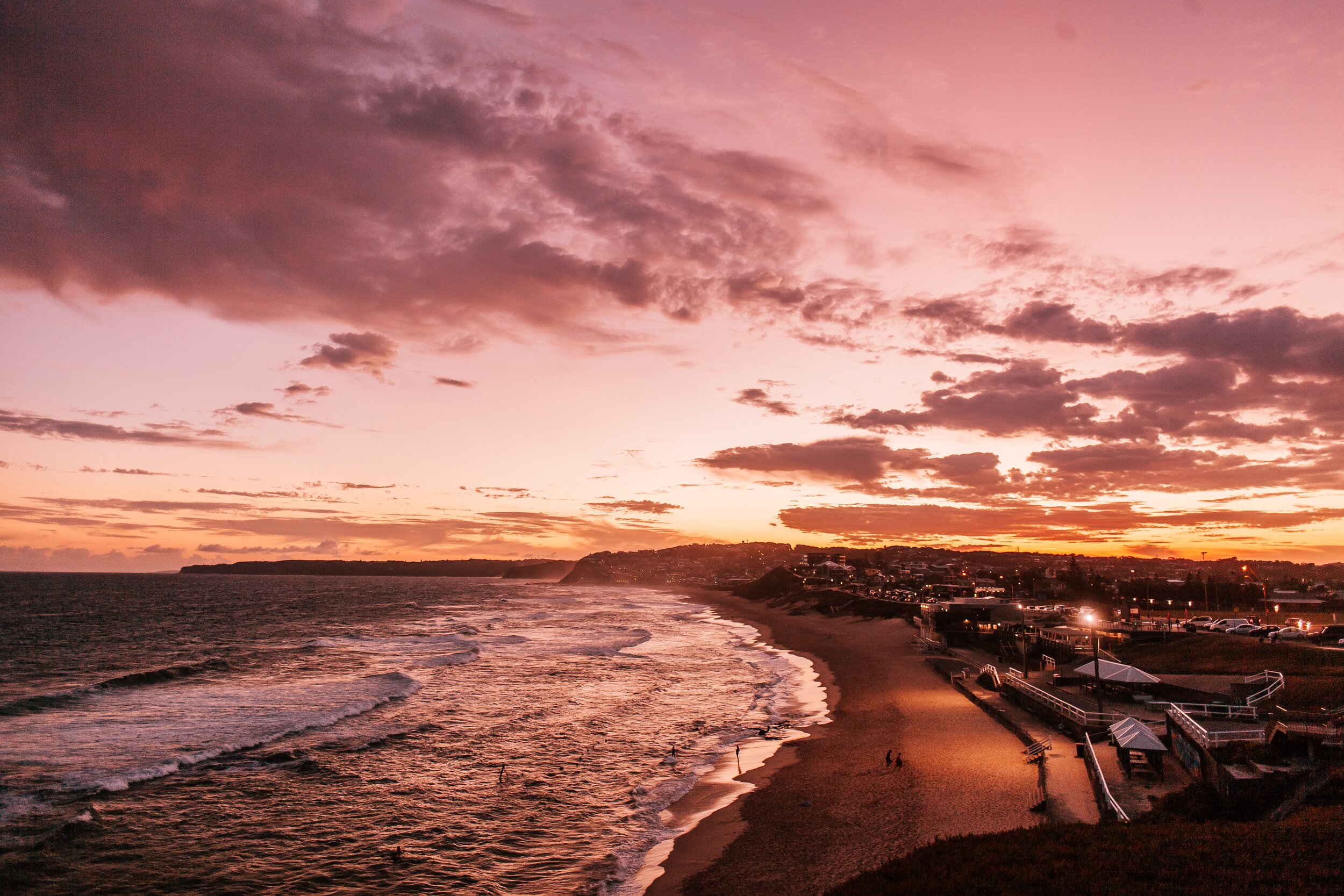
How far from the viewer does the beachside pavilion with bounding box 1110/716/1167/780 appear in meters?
23.1

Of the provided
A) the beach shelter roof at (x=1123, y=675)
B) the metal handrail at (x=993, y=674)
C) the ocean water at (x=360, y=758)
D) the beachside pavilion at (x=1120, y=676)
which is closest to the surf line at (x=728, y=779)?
the ocean water at (x=360, y=758)

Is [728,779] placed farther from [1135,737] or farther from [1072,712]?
[1072,712]

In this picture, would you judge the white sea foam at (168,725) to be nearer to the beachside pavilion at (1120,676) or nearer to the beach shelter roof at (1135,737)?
the beach shelter roof at (1135,737)

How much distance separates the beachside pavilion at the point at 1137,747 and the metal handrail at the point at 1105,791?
83 cm

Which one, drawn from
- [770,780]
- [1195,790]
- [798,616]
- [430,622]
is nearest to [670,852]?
[770,780]

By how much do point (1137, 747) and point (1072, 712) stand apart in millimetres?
9088

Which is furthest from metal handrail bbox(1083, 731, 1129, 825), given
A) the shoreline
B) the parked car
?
the parked car

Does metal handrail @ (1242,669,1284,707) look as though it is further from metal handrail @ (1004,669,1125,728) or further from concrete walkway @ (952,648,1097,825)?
concrete walkway @ (952,648,1097,825)

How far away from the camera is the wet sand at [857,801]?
2000 centimetres

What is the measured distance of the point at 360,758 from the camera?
3144cm

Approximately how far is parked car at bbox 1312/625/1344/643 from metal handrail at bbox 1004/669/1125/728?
82.8 feet

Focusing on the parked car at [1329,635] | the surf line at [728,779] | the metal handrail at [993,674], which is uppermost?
the parked car at [1329,635]

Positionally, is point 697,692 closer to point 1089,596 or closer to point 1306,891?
point 1306,891

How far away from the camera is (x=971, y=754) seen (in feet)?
98.2
